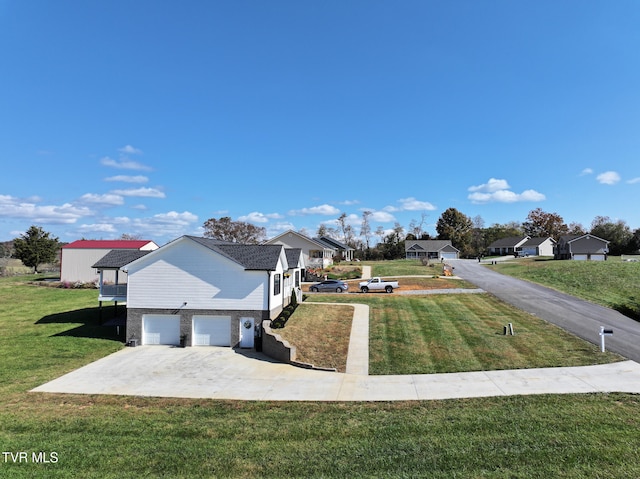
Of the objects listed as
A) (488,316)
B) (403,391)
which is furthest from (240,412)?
(488,316)

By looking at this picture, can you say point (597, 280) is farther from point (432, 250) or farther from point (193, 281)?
point (432, 250)

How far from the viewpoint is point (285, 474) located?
7.73 meters

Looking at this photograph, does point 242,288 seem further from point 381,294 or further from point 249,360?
point 381,294

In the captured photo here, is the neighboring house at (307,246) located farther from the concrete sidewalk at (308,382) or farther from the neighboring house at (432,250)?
the concrete sidewalk at (308,382)

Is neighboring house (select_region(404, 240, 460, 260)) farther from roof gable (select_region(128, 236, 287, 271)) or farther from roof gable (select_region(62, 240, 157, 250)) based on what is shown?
roof gable (select_region(128, 236, 287, 271))

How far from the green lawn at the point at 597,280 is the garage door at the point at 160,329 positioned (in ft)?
102

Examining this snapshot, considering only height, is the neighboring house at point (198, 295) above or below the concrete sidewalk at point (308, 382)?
above

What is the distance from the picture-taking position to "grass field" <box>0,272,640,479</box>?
25.6ft

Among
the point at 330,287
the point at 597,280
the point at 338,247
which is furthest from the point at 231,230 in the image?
the point at 597,280

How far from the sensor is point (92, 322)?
2806 centimetres

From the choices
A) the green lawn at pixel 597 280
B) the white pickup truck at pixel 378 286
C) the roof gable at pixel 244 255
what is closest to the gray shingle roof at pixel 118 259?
the roof gable at pixel 244 255

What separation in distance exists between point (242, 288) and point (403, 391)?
12300 millimetres

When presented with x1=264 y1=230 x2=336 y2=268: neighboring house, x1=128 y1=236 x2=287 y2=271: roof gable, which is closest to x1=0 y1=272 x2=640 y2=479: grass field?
x1=128 y1=236 x2=287 y2=271: roof gable

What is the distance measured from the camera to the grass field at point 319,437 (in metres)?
7.79
